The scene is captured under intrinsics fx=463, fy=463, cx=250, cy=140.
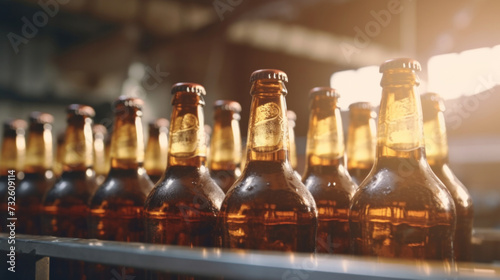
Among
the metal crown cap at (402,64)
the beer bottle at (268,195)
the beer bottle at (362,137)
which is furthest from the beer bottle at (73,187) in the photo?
the metal crown cap at (402,64)

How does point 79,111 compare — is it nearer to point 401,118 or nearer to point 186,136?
point 186,136

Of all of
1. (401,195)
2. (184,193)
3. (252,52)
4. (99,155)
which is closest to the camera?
(401,195)

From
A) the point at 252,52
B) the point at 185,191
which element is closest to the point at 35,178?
the point at 185,191

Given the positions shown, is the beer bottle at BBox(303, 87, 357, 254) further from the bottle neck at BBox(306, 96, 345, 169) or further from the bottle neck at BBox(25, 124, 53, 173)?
the bottle neck at BBox(25, 124, 53, 173)

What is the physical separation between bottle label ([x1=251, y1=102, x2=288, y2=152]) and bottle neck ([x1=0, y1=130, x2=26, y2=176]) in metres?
1.12

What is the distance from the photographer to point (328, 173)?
1.19 metres

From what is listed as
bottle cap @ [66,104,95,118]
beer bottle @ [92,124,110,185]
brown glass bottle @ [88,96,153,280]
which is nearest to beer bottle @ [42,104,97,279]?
bottle cap @ [66,104,95,118]

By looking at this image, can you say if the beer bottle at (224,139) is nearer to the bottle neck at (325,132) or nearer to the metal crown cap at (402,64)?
the bottle neck at (325,132)

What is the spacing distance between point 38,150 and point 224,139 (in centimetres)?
71

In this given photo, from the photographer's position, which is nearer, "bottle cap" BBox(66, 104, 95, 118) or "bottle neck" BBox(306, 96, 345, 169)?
"bottle neck" BBox(306, 96, 345, 169)

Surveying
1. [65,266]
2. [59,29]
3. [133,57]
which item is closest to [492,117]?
[133,57]

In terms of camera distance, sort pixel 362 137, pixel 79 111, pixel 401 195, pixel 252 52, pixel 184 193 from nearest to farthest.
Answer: pixel 401 195 → pixel 184 193 → pixel 362 137 → pixel 79 111 → pixel 252 52

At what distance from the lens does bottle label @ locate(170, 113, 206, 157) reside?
3.60 ft

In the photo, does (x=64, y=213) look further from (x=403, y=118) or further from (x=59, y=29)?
(x=59, y=29)
